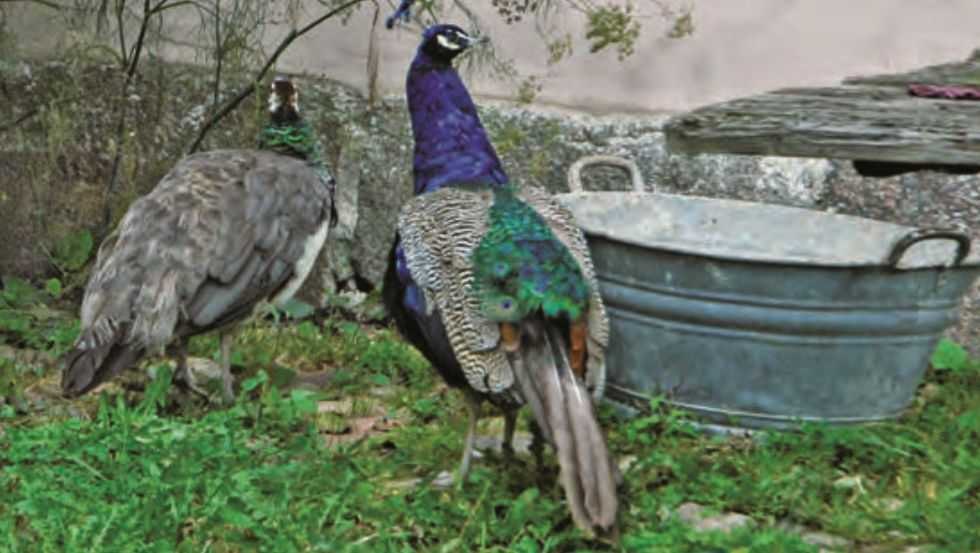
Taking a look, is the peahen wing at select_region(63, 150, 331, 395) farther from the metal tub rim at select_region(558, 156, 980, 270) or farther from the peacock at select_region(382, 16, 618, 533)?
the metal tub rim at select_region(558, 156, 980, 270)

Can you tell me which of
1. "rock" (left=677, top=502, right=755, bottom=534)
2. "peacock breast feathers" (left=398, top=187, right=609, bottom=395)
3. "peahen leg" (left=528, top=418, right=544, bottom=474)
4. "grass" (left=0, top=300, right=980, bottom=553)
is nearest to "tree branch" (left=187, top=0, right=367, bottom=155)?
"grass" (left=0, top=300, right=980, bottom=553)

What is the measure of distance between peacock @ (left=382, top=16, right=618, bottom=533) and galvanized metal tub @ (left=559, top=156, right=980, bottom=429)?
32 centimetres

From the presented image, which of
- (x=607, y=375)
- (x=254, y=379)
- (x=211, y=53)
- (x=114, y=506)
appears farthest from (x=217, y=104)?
(x=114, y=506)

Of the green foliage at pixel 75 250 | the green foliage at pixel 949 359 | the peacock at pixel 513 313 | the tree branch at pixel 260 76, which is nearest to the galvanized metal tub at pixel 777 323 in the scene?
the peacock at pixel 513 313

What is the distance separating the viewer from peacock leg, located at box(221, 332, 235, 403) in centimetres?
537

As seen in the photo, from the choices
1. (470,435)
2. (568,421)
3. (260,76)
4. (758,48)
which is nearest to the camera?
(568,421)

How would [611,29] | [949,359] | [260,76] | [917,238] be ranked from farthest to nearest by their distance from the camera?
[260,76] < [611,29] < [949,359] < [917,238]

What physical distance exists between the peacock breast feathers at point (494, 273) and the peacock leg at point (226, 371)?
1093mm

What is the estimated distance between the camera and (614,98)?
650 centimetres

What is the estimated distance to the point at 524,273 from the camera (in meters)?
4.20

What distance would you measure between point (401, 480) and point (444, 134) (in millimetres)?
1041

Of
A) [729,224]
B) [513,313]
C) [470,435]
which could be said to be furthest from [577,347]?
[729,224]

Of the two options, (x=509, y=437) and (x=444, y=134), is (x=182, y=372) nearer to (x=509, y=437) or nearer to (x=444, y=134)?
(x=444, y=134)

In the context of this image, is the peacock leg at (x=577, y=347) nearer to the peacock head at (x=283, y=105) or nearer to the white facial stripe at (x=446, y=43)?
the white facial stripe at (x=446, y=43)
